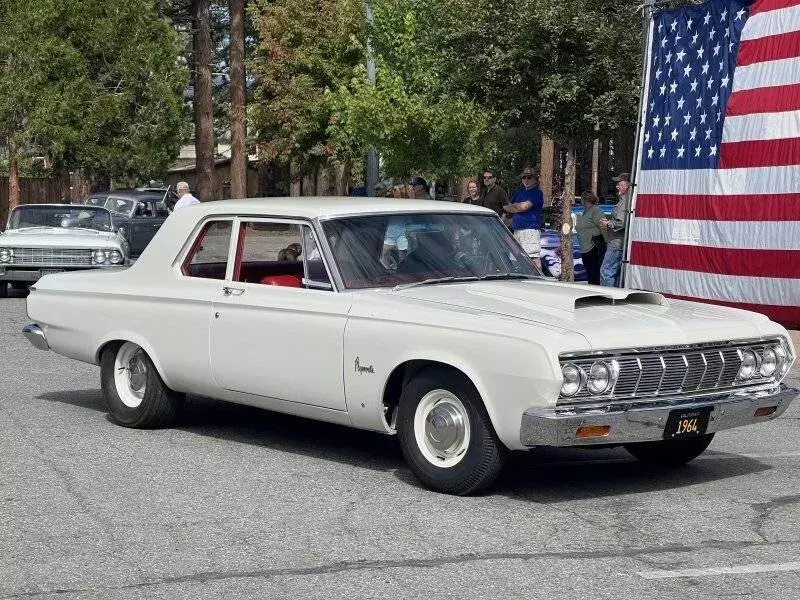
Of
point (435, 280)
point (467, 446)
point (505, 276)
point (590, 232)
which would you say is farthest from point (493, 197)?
point (467, 446)

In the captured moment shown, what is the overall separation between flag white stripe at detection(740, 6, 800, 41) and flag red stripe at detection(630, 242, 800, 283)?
98.5 inches

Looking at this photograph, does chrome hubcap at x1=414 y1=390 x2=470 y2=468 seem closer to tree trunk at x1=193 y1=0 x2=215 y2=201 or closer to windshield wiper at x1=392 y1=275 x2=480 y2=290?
windshield wiper at x1=392 y1=275 x2=480 y2=290

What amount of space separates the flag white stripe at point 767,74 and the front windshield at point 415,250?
8.64 metres

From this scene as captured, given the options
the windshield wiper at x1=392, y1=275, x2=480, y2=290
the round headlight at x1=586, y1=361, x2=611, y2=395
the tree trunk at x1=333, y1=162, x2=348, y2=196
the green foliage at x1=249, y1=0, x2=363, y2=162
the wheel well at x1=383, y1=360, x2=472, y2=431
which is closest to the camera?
the round headlight at x1=586, y1=361, x2=611, y2=395

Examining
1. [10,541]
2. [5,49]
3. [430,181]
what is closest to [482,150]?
[430,181]

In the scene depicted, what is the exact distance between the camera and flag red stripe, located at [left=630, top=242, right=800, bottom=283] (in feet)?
53.4

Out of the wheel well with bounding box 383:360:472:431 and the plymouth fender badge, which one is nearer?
the wheel well with bounding box 383:360:472:431

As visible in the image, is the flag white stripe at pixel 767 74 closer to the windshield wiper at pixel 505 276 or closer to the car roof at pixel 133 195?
the windshield wiper at pixel 505 276

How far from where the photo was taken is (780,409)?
7.68 meters

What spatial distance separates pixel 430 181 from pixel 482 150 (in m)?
10.3

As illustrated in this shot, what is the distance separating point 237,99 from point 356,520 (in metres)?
42.9

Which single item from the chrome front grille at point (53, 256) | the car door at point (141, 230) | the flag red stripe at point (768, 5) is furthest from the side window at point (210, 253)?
the car door at point (141, 230)

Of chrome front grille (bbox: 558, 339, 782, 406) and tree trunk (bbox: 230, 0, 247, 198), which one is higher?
tree trunk (bbox: 230, 0, 247, 198)

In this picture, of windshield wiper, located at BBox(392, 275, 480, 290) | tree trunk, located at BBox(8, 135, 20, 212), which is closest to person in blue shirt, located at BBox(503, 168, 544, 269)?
windshield wiper, located at BBox(392, 275, 480, 290)
